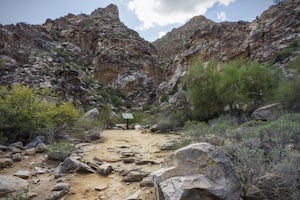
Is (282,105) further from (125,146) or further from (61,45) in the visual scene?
(61,45)

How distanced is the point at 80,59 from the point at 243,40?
22.6 metres

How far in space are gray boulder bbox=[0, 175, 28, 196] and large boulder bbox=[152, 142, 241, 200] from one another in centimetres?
284

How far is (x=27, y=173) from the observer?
5086 millimetres

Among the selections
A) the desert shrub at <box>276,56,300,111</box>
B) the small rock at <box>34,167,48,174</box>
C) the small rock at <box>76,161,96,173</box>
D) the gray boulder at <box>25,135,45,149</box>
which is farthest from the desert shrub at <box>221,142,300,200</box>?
the desert shrub at <box>276,56,300,111</box>

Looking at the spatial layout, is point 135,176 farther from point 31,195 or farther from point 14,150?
point 14,150

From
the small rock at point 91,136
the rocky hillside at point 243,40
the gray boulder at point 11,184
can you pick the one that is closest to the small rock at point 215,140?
the gray boulder at point 11,184

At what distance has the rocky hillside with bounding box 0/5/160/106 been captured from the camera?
21.3 m

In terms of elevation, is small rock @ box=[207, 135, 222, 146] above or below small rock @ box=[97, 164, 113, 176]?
above

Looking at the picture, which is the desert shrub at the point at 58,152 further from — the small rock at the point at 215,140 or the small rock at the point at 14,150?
the small rock at the point at 215,140

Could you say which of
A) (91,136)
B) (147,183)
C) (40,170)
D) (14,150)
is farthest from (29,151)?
(147,183)

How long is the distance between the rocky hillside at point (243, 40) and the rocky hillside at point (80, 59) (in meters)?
4.60

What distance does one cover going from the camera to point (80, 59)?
31.9 m

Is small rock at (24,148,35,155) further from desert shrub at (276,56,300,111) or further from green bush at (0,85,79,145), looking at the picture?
desert shrub at (276,56,300,111)

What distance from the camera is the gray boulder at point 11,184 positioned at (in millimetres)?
4074
